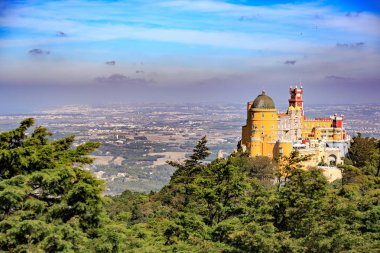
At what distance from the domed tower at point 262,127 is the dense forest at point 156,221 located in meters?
21.9

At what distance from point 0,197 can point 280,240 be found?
9.11m

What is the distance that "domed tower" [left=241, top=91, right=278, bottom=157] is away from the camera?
46.1 m

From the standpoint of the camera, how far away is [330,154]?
48.5m

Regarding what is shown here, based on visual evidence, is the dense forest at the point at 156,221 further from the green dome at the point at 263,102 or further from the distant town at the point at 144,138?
the distant town at the point at 144,138

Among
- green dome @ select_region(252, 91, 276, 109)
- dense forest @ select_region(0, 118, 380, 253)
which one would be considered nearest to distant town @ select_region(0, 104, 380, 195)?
green dome @ select_region(252, 91, 276, 109)

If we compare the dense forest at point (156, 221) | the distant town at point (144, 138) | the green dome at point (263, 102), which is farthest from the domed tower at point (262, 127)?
the distant town at point (144, 138)

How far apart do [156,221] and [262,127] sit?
2464 centimetres

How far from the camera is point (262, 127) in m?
47.1

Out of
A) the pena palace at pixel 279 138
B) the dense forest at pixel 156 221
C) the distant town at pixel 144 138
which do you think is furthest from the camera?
the distant town at pixel 144 138

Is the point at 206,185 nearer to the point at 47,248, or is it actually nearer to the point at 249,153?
the point at 47,248

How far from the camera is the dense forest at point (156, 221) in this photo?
1427 cm

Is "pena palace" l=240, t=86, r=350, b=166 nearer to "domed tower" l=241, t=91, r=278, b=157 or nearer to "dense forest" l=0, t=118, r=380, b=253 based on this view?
"domed tower" l=241, t=91, r=278, b=157

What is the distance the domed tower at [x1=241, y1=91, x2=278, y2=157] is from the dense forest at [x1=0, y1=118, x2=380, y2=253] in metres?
21.9

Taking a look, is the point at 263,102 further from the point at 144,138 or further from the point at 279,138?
the point at 144,138
